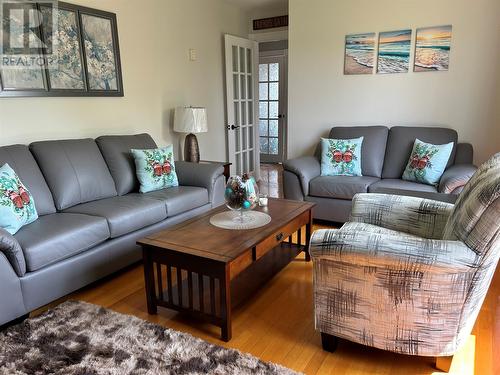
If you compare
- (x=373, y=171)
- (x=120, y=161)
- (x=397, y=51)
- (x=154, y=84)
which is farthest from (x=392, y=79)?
(x=120, y=161)

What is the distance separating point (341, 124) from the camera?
13.9 ft

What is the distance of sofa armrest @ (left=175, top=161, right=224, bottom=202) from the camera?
334 cm

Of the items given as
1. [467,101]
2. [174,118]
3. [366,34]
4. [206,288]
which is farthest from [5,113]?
[467,101]

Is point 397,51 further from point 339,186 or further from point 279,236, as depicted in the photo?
point 279,236

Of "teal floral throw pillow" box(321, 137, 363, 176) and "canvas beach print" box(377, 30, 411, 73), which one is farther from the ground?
"canvas beach print" box(377, 30, 411, 73)

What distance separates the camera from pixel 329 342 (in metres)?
1.80

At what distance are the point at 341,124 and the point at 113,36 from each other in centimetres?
248

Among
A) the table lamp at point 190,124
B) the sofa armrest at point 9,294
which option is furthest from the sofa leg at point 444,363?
the table lamp at point 190,124

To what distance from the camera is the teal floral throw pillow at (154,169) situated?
3125mm

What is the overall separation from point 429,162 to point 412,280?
6.69 ft

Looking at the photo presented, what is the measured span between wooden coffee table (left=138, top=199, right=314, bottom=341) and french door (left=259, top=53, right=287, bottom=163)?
489 cm

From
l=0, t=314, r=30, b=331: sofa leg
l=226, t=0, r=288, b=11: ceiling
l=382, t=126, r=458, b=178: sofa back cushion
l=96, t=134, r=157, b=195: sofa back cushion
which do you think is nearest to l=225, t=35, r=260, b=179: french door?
l=226, t=0, r=288, b=11: ceiling

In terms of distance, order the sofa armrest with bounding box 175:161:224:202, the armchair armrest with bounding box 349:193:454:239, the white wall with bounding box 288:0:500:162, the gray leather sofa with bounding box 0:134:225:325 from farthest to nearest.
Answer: the white wall with bounding box 288:0:500:162, the sofa armrest with bounding box 175:161:224:202, the armchair armrest with bounding box 349:193:454:239, the gray leather sofa with bounding box 0:134:225:325

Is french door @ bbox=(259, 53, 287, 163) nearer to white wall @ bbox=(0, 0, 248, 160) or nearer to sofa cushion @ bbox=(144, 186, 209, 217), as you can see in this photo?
white wall @ bbox=(0, 0, 248, 160)
